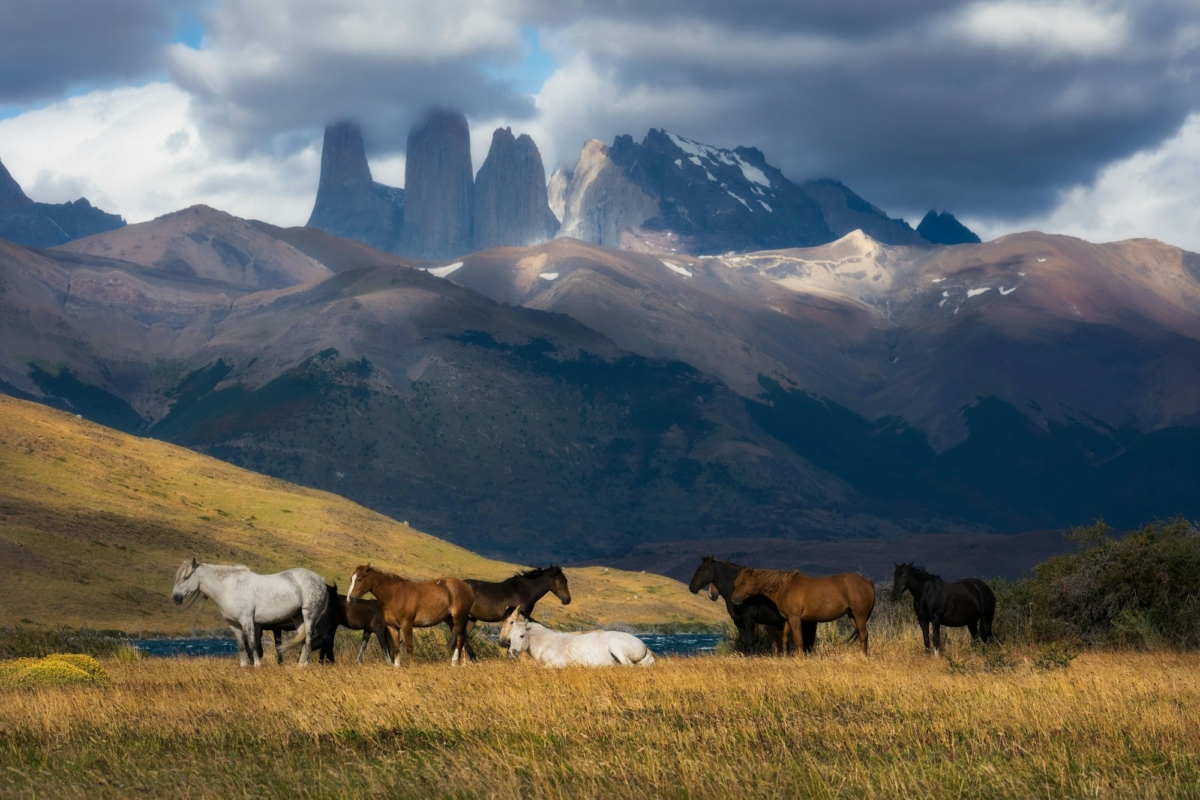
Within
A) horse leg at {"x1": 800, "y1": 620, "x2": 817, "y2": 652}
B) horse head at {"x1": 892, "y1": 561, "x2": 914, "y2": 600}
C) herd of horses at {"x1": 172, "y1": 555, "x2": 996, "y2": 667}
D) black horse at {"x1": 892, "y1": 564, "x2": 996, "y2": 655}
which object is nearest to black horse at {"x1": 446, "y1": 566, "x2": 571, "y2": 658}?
herd of horses at {"x1": 172, "y1": 555, "x2": 996, "y2": 667}

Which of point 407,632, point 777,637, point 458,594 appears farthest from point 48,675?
point 777,637

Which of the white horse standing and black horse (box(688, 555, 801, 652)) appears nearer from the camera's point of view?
the white horse standing

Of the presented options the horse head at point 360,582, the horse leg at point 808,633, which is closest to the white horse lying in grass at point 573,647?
the horse head at point 360,582

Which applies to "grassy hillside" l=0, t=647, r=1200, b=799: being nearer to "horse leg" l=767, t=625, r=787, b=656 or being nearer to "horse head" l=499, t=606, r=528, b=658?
"horse head" l=499, t=606, r=528, b=658

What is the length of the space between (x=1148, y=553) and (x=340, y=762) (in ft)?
72.7

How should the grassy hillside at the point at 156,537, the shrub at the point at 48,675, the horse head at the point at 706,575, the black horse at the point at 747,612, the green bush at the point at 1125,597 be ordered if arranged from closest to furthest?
the shrub at the point at 48,675 → the black horse at the point at 747,612 → the horse head at the point at 706,575 → the green bush at the point at 1125,597 → the grassy hillside at the point at 156,537

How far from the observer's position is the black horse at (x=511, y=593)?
26.6 m

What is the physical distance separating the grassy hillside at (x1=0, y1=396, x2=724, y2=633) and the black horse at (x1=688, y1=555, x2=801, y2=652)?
58.5 metres

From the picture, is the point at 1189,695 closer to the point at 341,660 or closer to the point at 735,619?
the point at 735,619

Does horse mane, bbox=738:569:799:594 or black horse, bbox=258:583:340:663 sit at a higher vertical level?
horse mane, bbox=738:569:799:594

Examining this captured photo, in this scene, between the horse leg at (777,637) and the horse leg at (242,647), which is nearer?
the horse leg at (242,647)

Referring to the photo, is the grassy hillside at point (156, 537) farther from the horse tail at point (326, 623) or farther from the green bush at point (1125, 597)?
the green bush at point (1125, 597)

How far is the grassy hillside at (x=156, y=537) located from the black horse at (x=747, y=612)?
192 ft

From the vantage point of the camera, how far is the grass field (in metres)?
11.9
